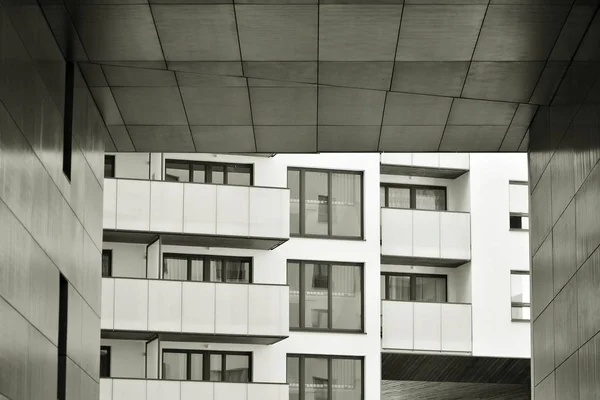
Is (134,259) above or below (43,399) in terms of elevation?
above

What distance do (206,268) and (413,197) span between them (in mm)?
7353

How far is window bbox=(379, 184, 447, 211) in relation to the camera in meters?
42.6

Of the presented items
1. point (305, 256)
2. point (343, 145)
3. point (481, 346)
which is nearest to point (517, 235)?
point (481, 346)

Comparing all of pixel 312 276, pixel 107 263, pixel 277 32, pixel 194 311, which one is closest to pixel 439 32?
pixel 277 32

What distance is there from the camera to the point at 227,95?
20.2 m

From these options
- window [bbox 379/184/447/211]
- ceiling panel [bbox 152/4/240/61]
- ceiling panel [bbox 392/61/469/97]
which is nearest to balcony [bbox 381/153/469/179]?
window [bbox 379/184/447/211]

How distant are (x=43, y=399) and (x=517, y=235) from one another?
27.1 m

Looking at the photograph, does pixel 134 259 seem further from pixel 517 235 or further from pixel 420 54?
pixel 420 54

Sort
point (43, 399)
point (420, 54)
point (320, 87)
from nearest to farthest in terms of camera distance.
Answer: point (43, 399)
point (420, 54)
point (320, 87)

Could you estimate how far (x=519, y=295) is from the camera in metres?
41.8

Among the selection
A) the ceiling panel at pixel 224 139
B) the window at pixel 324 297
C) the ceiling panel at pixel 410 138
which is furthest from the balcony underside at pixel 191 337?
the ceiling panel at pixel 410 138

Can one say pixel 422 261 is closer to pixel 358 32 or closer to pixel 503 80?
pixel 503 80

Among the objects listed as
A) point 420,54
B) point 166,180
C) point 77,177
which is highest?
point 166,180

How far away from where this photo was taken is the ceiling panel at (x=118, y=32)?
53.9ft
